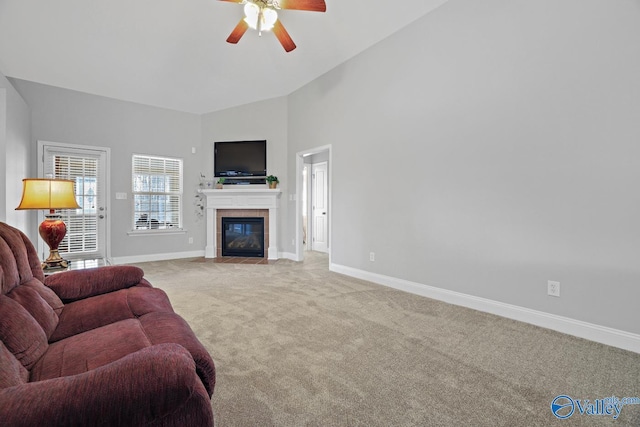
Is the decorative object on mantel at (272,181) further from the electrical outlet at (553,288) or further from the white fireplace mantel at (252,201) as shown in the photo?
the electrical outlet at (553,288)

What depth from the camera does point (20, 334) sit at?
1.18 meters

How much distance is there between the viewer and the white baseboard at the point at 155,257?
219 inches

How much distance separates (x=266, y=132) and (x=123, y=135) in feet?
8.36

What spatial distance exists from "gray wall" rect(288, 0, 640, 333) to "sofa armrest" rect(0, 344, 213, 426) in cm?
294

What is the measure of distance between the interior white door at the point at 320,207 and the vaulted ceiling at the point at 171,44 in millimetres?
2318

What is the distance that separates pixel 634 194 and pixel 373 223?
2.59 meters

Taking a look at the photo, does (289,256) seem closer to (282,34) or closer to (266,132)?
(266,132)

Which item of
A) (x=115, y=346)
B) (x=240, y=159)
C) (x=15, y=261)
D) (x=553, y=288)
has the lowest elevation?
(x=553, y=288)

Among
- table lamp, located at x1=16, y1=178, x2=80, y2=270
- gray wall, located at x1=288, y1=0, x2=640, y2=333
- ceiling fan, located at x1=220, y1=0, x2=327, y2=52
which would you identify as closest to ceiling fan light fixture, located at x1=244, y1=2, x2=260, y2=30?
ceiling fan, located at x1=220, y1=0, x2=327, y2=52

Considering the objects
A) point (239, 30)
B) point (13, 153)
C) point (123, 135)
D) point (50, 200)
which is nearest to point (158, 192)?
point (123, 135)

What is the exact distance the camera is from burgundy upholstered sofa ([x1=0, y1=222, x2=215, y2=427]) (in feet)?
2.60

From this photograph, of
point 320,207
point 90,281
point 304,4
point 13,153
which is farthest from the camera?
point 320,207

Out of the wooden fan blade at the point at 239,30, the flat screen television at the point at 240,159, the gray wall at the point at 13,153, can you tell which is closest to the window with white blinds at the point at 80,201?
the gray wall at the point at 13,153

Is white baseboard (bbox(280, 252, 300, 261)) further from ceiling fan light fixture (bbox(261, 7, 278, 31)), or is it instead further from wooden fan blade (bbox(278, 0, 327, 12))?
wooden fan blade (bbox(278, 0, 327, 12))
